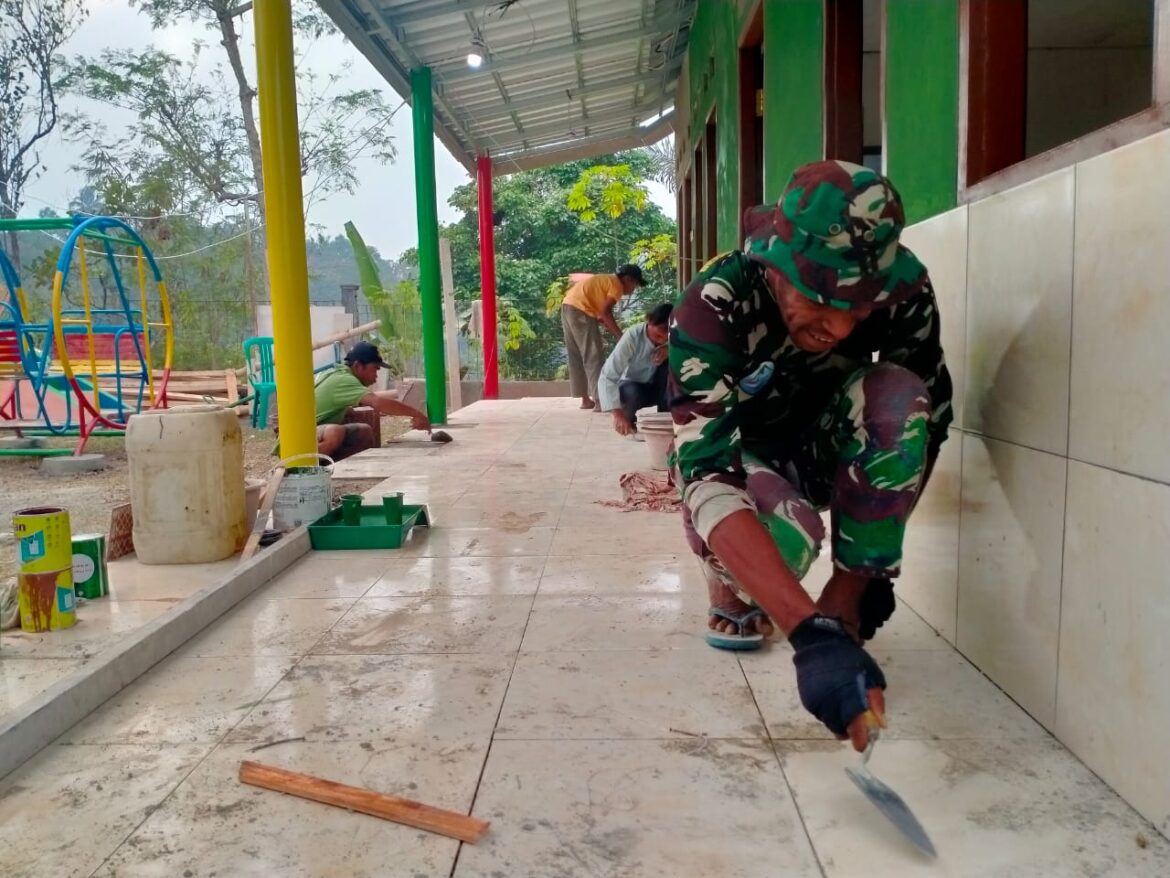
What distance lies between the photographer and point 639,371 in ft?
15.2

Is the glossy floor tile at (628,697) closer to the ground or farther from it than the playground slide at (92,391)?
closer to the ground

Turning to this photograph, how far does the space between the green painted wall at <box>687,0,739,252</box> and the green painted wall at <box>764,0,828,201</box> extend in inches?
50.4

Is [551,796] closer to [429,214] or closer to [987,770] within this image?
[987,770]

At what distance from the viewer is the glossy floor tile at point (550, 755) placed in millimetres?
1231

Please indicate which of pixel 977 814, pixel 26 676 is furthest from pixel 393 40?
pixel 977 814

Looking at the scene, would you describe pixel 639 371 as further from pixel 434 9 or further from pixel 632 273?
pixel 434 9

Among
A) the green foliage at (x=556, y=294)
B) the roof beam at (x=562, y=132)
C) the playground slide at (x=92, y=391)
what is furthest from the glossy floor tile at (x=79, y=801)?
the green foliage at (x=556, y=294)

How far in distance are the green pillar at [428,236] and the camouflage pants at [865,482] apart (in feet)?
19.1

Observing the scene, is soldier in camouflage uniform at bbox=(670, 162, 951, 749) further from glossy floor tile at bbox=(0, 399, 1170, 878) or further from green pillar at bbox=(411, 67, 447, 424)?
green pillar at bbox=(411, 67, 447, 424)

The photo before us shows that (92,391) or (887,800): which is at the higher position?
(92,391)

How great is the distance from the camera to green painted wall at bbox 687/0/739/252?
5.51m

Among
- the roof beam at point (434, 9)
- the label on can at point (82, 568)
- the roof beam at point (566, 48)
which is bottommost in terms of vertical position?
the label on can at point (82, 568)

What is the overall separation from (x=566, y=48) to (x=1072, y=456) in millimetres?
7105

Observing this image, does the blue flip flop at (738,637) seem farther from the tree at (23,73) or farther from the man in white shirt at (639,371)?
the tree at (23,73)
